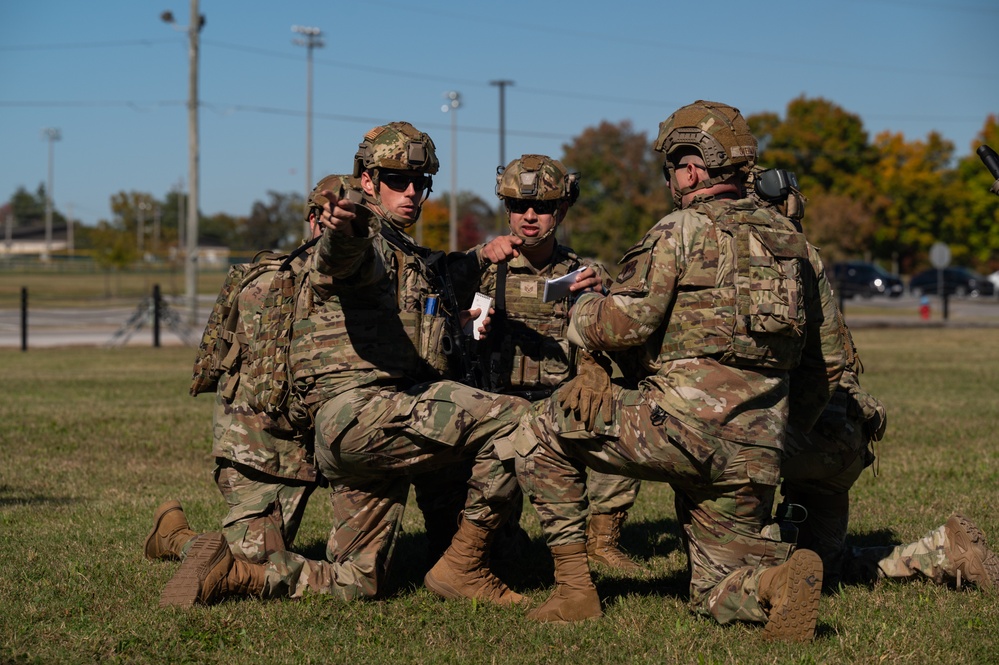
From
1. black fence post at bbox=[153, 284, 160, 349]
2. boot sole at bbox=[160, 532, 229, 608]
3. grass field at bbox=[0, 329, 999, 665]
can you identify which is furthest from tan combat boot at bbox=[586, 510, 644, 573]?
black fence post at bbox=[153, 284, 160, 349]

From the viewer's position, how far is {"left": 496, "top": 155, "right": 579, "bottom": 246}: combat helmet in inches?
273

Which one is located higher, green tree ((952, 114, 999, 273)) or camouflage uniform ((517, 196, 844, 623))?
green tree ((952, 114, 999, 273))

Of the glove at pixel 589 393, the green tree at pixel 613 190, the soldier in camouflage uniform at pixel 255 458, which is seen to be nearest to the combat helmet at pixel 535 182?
the soldier in camouflage uniform at pixel 255 458

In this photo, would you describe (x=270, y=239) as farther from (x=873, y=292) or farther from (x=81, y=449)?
(x=81, y=449)

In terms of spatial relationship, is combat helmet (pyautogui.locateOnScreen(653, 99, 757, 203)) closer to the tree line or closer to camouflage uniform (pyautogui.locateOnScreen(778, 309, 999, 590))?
camouflage uniform (pyautogui.locateOnScreen(778, 309, 999, 590))

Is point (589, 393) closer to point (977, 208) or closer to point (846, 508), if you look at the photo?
point (846, 508)

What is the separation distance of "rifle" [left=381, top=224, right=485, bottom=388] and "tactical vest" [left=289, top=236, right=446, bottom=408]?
11cm

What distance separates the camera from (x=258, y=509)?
638 centimetres

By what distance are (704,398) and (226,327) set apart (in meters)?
2.90

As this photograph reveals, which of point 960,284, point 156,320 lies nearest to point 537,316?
point 156,320

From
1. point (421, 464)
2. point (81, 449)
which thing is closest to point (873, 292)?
point (81, 449)

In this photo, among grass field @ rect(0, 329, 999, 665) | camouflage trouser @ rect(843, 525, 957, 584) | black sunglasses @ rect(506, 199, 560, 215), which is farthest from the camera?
black sunglasses @ rect(506, 199, 560, 215)

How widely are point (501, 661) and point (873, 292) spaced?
57215 mm

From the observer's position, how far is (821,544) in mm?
6414
